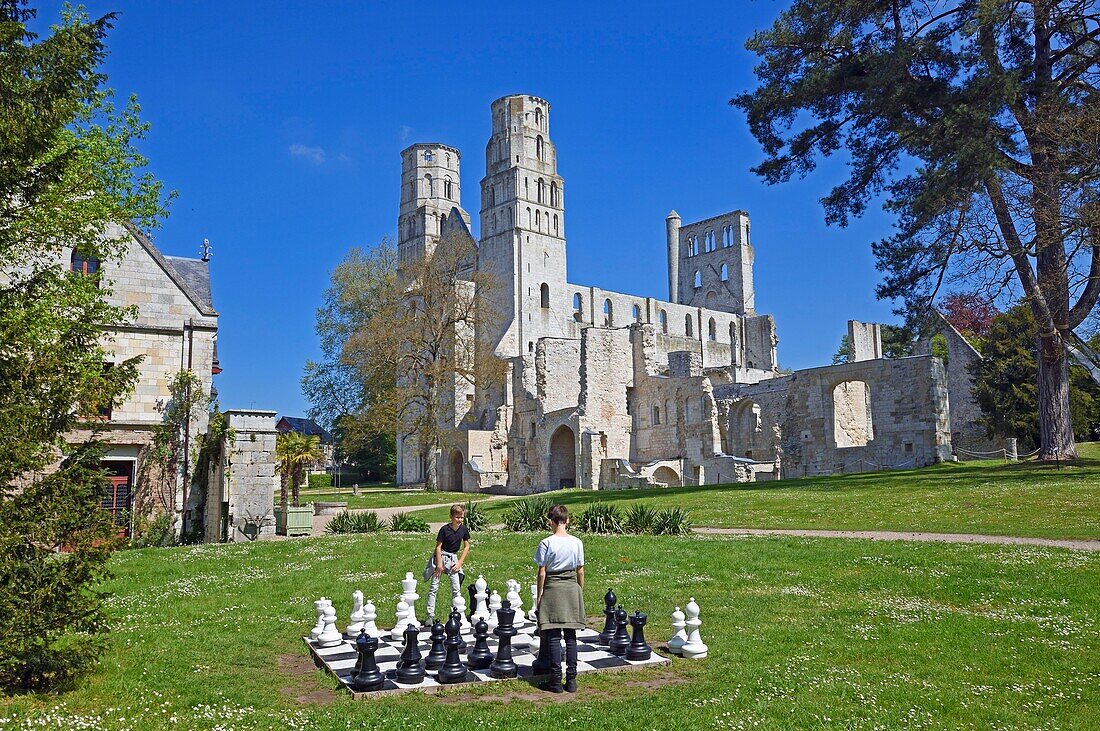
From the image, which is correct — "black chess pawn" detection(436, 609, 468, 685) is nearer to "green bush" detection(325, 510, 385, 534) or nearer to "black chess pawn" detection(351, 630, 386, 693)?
"black chess pawn" detection(351, 630, 386, 693)

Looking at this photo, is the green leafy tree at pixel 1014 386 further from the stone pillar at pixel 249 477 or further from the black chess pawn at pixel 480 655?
the black chess pawn at pixel 480 655

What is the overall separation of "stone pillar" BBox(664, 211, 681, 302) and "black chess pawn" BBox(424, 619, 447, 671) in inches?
Result: 3348

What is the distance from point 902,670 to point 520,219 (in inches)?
2320

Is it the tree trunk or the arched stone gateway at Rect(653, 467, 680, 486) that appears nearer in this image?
the tree trunk

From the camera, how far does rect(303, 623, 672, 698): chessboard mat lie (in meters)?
6.43

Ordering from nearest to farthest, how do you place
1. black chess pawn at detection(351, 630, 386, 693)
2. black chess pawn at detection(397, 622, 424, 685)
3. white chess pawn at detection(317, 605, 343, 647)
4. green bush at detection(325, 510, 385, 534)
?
black chess pawn at detection(351, 630, 386, 693) → black chess pawn at detection(397, 622, 424, 685) → white chess pawn at detection(317, 605, 343, 647) → green bush at detection(325, 510, 385, 534)

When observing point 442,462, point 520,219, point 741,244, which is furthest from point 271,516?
point 741,244

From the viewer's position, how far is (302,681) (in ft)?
22.0

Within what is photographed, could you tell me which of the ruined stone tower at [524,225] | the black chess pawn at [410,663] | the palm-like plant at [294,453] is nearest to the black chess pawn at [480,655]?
the black chess pawn at [410,663]

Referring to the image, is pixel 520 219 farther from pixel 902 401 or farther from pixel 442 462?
pixel 902 401

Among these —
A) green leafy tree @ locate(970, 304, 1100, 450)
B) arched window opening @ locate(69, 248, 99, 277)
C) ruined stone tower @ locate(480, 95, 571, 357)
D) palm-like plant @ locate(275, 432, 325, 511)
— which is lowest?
palm-like plant @ locate(275, 432, 325, 511)

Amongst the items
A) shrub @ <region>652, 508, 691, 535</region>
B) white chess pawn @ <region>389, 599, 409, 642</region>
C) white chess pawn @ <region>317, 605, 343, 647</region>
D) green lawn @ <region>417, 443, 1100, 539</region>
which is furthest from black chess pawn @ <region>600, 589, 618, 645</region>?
green lawn @ <region>417, 443, 1100, 539</region>

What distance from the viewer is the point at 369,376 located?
4175 centimetres

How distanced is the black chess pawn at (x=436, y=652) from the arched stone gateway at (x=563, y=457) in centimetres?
4016
